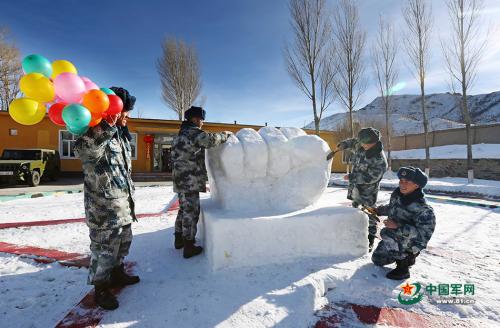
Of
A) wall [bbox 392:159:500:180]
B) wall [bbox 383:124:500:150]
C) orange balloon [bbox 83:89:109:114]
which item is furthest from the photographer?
wall [bbox 383:124:500:150]

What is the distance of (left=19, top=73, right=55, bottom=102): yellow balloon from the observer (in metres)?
1.51

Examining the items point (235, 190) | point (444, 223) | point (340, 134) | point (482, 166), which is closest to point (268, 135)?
point (235, 190)

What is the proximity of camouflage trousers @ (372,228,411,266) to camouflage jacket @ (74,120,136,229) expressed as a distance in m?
2.17

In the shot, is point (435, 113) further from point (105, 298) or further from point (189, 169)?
point (105, 298)

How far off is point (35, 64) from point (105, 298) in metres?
1.53

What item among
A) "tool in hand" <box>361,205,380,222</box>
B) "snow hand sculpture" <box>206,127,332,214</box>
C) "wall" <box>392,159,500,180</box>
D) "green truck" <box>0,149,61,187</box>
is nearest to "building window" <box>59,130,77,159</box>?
"green truck" <box>0,149,61,187</box>

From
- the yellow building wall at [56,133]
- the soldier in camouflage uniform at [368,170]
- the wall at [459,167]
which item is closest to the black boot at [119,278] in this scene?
the soldier in camouflage uniform at [368,170]

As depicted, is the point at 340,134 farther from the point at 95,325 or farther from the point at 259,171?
the point at 95,325

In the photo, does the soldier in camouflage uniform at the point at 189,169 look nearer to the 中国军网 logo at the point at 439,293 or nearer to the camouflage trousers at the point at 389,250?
the camouflage trousers at the point at 389,250

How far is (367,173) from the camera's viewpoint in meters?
3.00

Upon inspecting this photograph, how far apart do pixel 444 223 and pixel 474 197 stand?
4.45 metres

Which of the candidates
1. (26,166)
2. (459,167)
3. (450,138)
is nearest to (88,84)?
(26,166)

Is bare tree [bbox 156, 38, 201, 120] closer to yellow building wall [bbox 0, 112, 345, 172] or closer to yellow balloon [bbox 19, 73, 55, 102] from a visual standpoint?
yellow building wall [bbox 0, 112, 345, 172]

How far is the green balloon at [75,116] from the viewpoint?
151 cm
